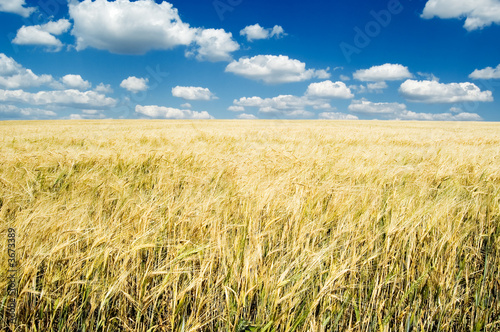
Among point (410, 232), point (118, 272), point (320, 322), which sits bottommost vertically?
point (320, 322)

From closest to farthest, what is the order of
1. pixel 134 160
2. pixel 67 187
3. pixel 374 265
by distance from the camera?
1. pixel 374 265
2. pixel 67 187
3. pixel 134 160

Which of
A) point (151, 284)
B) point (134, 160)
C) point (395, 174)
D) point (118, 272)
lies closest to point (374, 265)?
point (151, 284)

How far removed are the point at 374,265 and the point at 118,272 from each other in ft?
4.33

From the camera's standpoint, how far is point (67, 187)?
2822 mm

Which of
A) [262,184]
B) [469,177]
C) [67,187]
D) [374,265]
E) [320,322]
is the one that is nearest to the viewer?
[320,322]

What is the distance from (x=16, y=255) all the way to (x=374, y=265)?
181cm

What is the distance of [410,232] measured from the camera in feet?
4.99

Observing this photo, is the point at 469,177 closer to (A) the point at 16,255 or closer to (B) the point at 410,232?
(B) the point at 410,232

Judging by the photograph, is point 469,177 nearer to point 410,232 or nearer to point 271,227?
point 410,232

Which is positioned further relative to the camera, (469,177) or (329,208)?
(469,177)

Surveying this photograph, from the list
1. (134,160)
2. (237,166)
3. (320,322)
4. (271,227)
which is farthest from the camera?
(134,160)

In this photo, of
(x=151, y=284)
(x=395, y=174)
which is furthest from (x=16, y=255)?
(x=395, y=174)

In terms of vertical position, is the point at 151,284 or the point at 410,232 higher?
the point at 410,232

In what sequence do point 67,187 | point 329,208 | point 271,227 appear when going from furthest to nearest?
1. point 67,187
2. point 329,208
3. point 271,227
